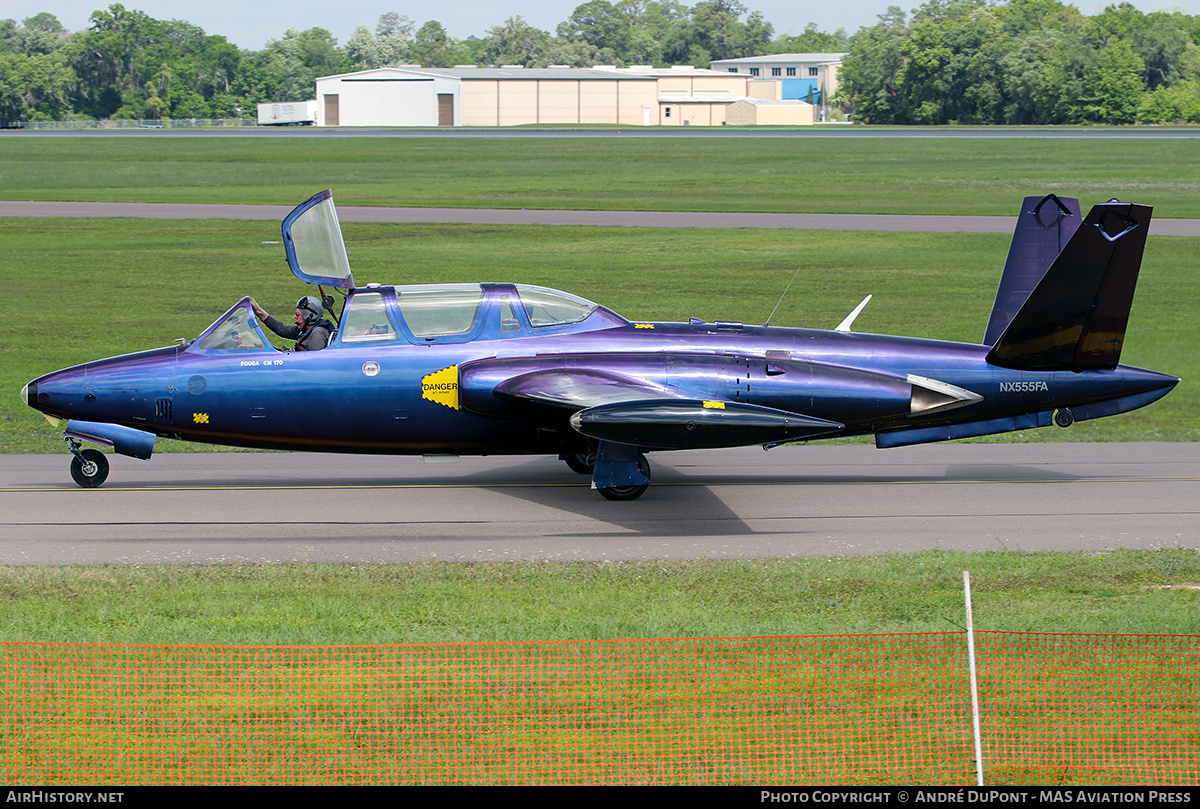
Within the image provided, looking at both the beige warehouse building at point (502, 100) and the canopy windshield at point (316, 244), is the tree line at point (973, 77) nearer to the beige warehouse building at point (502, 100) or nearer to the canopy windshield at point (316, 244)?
the beige warehouse building at point (502, 100)

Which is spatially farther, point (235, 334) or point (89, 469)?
point (89, 469)

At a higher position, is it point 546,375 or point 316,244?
point 316,244

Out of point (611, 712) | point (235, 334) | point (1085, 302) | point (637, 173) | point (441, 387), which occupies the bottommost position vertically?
point (611, 712)

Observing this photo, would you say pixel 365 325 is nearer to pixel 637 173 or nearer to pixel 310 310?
pixel 310 310

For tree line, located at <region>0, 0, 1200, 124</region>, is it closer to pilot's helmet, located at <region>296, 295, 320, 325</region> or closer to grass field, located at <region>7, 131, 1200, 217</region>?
grass field, located at <region>7, 131, 1200, 217</region>

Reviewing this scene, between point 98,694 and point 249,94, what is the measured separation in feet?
651

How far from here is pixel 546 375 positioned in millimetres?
14180

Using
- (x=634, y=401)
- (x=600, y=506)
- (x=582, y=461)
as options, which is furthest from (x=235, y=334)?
(x=634, y=401)

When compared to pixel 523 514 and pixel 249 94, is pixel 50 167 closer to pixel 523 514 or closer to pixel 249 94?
pixel 523 514

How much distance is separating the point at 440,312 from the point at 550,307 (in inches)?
50.2

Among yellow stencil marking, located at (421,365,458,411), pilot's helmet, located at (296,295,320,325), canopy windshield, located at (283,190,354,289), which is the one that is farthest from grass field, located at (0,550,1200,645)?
canopy windshield, located at (283,190,354,289)

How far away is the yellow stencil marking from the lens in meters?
14.4

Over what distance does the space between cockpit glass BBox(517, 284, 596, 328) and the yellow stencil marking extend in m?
1.17

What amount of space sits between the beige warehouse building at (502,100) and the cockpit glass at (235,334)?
428 feet
